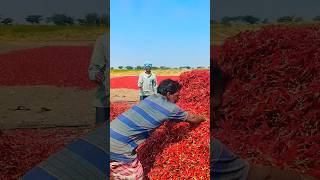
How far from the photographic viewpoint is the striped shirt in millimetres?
3514

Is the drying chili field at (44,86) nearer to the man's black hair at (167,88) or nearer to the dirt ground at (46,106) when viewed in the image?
the dirt ground at (46,106)

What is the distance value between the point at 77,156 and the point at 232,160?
1102 mm

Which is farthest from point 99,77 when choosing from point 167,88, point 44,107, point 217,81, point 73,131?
point 44,107

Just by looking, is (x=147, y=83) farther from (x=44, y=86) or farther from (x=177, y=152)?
(x=44, y=86)

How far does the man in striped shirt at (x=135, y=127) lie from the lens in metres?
3.52

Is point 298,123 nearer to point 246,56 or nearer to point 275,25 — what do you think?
point 246,56

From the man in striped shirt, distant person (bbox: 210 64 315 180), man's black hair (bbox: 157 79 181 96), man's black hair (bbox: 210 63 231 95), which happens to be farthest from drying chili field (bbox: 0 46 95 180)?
distant person (bbox: 210 64 315 180)

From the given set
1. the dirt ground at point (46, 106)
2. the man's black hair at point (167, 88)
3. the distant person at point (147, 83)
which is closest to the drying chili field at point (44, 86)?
the dirt ground at point (46, 106)

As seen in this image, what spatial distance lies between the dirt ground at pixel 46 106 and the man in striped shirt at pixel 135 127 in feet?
11.6

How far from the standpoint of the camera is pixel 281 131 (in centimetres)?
525

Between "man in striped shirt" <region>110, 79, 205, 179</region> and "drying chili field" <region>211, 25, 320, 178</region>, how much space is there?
1.32 metres

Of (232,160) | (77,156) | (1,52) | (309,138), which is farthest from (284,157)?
(1,52)

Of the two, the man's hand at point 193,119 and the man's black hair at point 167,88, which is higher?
the man's black hair at point 167,88

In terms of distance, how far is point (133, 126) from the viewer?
139 inches
